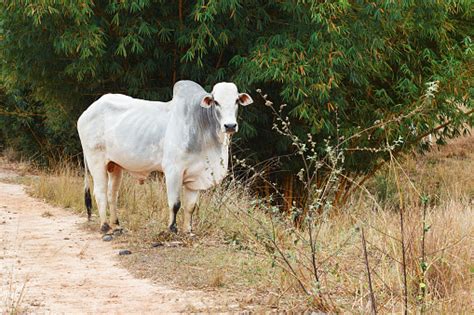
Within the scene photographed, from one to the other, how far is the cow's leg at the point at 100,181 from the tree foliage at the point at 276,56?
250 centimetres

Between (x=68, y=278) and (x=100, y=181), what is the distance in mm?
2122

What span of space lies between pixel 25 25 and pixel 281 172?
4.59m

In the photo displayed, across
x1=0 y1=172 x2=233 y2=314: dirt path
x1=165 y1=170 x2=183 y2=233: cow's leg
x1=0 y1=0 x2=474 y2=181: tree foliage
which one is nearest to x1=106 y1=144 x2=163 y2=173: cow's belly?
x1=165 y1=170 x2=183 y2=233: cow's leg

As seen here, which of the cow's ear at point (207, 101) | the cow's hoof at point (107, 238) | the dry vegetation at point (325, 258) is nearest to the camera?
the dry vegetation at point (325, 258)

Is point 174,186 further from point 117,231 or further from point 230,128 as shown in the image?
point 117,231

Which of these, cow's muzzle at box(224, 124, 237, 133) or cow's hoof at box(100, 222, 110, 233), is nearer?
cow's muzzle at box(224, 124, 237, 133)

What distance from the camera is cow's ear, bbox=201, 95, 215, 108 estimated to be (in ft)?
27.4

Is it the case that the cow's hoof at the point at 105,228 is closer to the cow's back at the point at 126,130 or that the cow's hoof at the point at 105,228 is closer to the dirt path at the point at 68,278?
the dirt path at the point at 68,278

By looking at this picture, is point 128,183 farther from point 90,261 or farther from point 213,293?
point 213,293

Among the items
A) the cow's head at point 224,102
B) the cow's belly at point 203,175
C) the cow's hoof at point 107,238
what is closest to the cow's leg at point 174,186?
the cow's belly at point 203,175

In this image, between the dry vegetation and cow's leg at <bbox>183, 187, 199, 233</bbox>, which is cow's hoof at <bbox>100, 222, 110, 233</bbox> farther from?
cow's leg at <bbox>183, 187, 199, 233</bbox>

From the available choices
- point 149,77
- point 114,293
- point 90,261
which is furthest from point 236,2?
point 114,293

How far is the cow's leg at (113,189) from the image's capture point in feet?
30.9

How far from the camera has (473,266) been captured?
21.5ft
